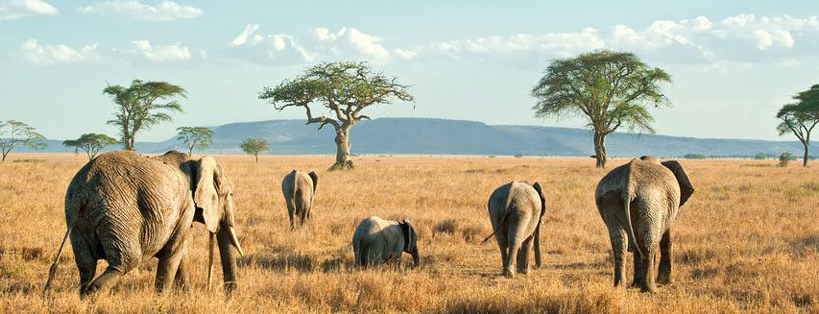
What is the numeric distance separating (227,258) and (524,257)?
Answer: 4.12m

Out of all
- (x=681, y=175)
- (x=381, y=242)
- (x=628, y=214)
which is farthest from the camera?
(x=381, y=242)

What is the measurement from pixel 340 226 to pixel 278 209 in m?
3.70

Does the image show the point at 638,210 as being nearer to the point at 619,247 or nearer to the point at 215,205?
the point at 619,247

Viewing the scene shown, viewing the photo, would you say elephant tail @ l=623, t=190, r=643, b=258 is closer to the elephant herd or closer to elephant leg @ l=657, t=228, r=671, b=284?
the elephant herd

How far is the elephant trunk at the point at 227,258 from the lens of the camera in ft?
23.3

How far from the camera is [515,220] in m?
8.91

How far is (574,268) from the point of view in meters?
9.94

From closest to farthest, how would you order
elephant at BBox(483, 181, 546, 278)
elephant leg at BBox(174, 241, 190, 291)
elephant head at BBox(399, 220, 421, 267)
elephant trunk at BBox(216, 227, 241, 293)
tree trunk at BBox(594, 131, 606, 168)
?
elephant leg at BBox(174, 241, 190, 291)
elephant trunk at BBox(216, 227, 241, 293)
elephant at BBox(483, 181, 546, 278)
elephant head at BBox(399, 220, 421, 267)
tree trunk at BBox(594, 131, 606, 168)

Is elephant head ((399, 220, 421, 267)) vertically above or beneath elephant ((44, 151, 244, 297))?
beneath

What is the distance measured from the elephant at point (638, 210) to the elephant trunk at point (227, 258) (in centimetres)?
408

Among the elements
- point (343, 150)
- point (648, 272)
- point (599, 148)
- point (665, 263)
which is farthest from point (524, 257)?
point (599, 148)

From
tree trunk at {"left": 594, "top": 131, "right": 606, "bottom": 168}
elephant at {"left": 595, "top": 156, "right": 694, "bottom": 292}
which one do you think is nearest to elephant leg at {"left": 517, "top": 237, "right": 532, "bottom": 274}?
elephant at {"left": 595, "top": 156, "right": 694, "bottom": 292}

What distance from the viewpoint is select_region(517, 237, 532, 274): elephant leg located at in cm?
932

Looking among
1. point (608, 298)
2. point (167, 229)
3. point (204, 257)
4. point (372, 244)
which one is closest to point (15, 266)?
point (204, 257)
